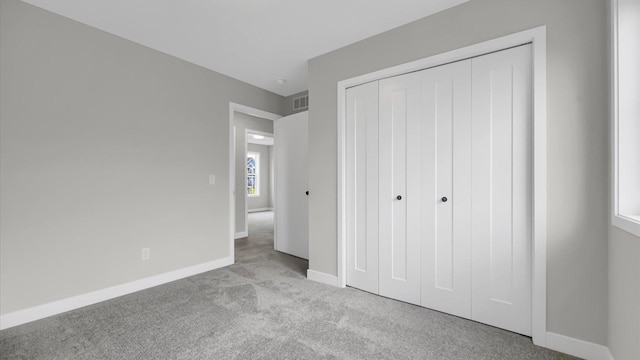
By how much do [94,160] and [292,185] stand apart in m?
2.28

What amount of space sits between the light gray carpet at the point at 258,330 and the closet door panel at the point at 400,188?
0.23 meters

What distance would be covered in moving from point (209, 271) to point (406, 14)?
345 centimetres

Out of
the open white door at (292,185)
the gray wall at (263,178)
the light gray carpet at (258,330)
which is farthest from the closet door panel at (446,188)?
the gray wall at (263,178)

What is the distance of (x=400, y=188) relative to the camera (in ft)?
7.60

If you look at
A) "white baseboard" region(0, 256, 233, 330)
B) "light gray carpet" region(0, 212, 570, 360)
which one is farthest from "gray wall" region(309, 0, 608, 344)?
"white baseboard" region(0, 256, 233, 330)

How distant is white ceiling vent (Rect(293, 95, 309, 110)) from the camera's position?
3.98 metres

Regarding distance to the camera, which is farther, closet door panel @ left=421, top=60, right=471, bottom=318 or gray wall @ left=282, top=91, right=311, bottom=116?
gray wall @ left=282, top=91, right=311, bottom=116

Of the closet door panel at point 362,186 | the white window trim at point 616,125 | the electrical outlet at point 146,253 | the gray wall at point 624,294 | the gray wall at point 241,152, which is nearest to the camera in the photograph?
the gray wall at point 624,294

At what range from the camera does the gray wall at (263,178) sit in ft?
30.5

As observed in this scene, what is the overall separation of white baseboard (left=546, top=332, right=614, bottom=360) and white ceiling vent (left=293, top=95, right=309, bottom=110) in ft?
12.0

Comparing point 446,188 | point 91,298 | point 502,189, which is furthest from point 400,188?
point 91,298

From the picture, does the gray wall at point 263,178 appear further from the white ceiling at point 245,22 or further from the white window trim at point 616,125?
the white window trim at point 616,125

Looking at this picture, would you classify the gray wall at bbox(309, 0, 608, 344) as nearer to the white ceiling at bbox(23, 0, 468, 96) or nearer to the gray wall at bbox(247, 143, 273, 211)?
the white ceiling at bbox(23, 0, 468, 96)

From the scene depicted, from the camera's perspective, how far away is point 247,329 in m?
1.86
